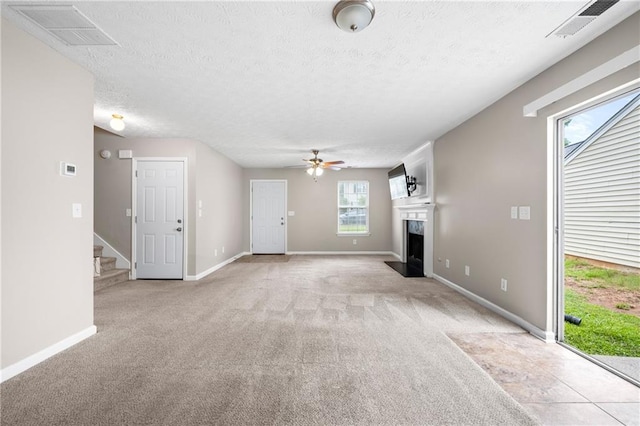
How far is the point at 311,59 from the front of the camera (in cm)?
243

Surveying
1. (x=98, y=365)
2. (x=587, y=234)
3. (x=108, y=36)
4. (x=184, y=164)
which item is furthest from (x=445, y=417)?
(x=184, y=164)

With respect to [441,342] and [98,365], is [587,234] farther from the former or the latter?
[98,365]

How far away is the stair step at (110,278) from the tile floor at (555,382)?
4.74 metres

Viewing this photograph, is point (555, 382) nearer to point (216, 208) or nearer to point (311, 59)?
point (311, 59)

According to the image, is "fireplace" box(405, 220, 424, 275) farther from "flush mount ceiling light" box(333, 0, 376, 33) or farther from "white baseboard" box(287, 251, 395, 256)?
"flush mount ceiling light" box(333, 0, 376, 33)

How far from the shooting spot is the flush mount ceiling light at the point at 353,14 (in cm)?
175

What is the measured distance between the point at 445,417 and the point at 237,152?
5624 millimetres

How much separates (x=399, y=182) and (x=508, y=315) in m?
3.25

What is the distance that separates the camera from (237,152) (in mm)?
6113

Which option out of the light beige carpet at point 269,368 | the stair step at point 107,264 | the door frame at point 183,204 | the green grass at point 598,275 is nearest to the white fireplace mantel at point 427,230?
the light beige carpet at point 269,368

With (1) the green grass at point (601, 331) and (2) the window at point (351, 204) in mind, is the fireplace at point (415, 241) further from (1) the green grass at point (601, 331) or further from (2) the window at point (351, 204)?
(1) the green grass at point (601, 331)

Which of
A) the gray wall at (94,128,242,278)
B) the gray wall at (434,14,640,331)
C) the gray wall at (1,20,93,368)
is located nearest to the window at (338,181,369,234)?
the gray wall at (434,14,640,331)

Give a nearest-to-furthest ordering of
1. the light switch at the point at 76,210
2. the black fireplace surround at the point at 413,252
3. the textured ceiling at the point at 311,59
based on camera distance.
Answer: the textured ceiling at the point at 311,59 < the light switch at the point at 76,210 < the black fireplace surround at the point at 413,252

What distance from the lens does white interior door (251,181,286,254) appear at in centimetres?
814
